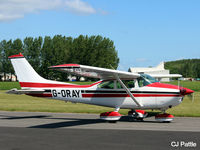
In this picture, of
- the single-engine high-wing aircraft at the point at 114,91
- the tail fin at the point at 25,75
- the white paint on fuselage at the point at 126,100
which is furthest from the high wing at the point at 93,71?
the tail fin at the point at 25,75

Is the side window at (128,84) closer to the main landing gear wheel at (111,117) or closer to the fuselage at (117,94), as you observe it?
the fuselage at (117,94)

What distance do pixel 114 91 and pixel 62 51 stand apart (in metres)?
69.9

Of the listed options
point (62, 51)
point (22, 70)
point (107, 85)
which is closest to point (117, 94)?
point (107, 85)

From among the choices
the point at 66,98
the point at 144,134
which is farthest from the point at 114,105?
the point at 144,134

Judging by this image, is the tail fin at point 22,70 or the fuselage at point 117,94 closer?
the fuselage at point 117,94

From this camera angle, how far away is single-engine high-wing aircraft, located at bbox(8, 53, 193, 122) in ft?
41.7

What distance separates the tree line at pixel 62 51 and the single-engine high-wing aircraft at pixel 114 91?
218 feet

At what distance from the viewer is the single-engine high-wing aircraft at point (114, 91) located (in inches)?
500

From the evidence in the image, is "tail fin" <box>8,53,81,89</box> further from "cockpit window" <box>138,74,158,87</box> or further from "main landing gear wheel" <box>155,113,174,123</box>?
"main landing gear wheel" <box>155,113,174,123</box>

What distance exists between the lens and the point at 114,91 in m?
13.6

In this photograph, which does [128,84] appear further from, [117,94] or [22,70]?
[22,70]

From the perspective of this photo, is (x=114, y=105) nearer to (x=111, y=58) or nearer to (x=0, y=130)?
(x=0, y=130)

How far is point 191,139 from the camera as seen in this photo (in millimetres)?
8766

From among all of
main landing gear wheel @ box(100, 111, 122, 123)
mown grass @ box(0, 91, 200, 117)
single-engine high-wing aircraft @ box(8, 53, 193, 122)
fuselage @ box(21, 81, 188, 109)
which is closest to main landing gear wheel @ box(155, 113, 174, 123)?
single-engine high-wing aircraft @ box(8, 53, 193, 122)
